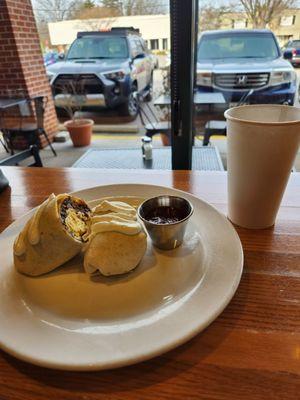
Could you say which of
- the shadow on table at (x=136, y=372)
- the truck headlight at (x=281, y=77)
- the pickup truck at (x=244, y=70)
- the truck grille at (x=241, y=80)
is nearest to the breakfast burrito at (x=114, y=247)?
the shadow on table at (x=136, y=372)

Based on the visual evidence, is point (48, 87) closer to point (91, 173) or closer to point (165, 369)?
point (91, 173)

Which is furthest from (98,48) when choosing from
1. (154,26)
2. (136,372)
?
(136,372)

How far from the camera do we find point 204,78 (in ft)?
7.75

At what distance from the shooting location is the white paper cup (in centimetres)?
60

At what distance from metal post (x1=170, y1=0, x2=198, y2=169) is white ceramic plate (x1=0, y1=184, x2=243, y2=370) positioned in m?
1.17

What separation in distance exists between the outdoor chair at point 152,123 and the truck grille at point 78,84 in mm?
675

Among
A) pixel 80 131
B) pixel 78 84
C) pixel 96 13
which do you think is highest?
pixel 96 13

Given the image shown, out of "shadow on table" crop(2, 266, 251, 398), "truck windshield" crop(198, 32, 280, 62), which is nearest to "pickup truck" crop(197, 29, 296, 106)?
"truck windshield" crop(198, 32, 280, 62)

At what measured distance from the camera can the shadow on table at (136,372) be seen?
1.33ft

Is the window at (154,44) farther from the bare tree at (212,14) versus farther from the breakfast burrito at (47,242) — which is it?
the breakfast burrito at (47,242)

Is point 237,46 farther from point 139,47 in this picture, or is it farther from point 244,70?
point 139,47

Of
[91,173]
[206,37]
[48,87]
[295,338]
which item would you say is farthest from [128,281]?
[48,87]

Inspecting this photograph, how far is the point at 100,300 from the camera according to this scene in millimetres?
511

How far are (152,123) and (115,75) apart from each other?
36.4 inches
